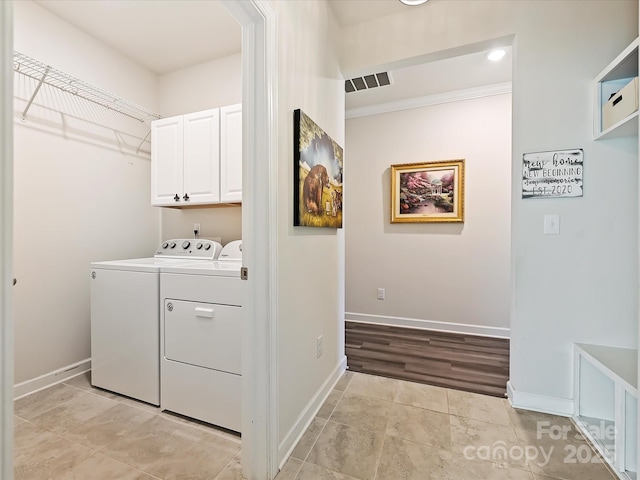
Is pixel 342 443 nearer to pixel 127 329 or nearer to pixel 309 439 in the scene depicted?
pixel 309 439

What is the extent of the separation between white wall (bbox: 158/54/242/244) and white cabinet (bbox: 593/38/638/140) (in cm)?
251

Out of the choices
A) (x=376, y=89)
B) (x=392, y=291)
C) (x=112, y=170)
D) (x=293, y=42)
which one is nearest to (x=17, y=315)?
(x=112, y=170)

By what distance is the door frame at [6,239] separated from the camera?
54cm

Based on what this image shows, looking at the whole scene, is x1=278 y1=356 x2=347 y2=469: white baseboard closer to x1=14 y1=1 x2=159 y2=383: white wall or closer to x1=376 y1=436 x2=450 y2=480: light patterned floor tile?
x1=376 y1=436 x2=450 y2=480: light patterned floor tile

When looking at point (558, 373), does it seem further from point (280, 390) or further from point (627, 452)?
point (280, 390)

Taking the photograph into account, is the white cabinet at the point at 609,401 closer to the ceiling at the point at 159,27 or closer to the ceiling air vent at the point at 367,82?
the ceiling air vent at the point at 367,82

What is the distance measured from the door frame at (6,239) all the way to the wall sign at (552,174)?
2.23m

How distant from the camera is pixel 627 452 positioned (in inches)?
52.0

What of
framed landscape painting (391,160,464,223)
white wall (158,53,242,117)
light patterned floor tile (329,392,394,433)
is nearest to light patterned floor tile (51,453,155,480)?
light patterned floor tile (329,392,394,433)

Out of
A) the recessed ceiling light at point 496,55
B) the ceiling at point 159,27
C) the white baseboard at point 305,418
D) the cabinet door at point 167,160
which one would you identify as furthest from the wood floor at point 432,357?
the ceiling at point 159,27

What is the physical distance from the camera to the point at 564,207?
1762mm

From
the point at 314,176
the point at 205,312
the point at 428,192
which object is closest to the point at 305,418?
the point at 205,312

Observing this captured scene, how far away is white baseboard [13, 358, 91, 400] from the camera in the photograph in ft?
6.47

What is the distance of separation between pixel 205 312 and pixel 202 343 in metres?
0.18
